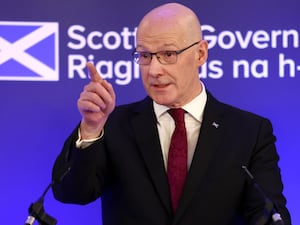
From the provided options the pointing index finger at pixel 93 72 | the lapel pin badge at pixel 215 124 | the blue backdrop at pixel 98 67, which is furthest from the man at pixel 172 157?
the blue backdrop at pixel 98 67

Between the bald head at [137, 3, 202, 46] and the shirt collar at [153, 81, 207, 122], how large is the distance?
21cm

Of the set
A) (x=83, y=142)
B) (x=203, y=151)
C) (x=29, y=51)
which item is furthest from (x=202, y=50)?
(x=29, y=51)

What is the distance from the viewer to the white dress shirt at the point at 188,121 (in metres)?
1.93

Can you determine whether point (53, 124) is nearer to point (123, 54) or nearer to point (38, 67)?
point (38, 67)

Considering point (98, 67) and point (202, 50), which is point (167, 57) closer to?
point (202, 50)

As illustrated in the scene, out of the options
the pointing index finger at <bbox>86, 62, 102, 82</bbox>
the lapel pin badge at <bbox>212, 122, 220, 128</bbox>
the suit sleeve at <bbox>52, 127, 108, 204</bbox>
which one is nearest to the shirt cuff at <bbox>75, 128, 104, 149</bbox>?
the suit sleeve at <bbox>52, 127, 108, 204</bbox>

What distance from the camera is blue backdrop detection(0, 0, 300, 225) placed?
240 cm

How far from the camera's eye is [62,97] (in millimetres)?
2426

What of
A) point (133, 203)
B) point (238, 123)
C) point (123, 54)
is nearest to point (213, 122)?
point (238, 123)

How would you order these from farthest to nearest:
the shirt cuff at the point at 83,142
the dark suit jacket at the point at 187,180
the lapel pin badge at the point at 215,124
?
the lapel pin badge at the point at 215,124, the dark suit jacket at the point at 187,180, the shirt cuff at the point at 83,142

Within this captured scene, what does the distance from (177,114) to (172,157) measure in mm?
169

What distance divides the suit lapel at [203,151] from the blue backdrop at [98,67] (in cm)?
54

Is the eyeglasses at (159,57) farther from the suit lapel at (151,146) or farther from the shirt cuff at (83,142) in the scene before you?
the shirt cuff at (83,142)

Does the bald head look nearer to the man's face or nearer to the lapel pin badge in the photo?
the man's face
